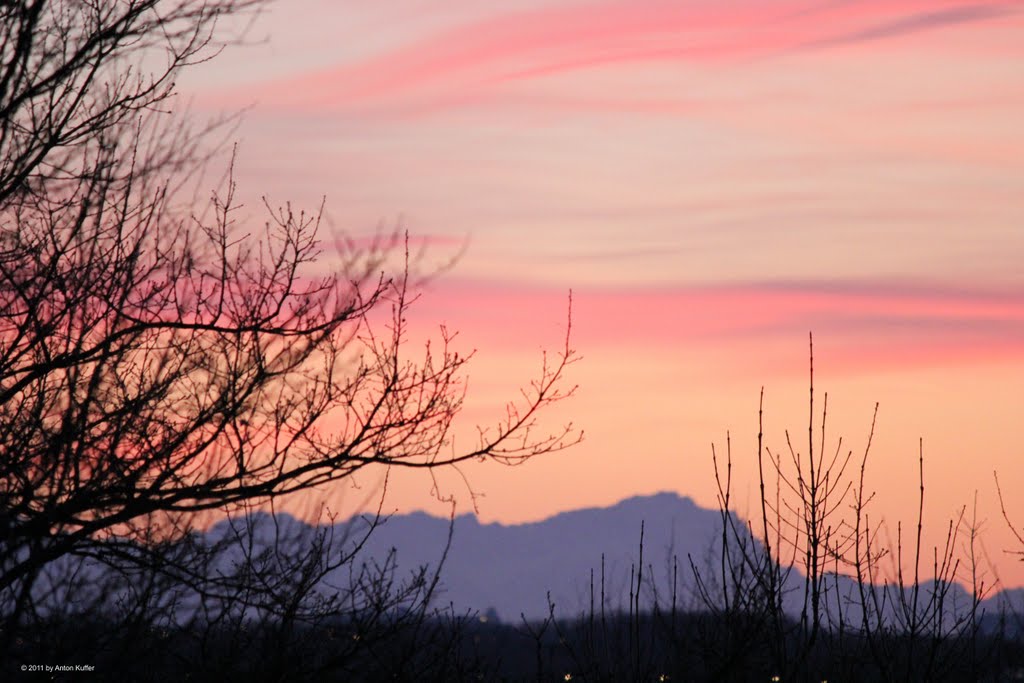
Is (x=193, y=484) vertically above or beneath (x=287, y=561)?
above

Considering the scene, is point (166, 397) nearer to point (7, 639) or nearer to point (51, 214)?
point (51, 214)

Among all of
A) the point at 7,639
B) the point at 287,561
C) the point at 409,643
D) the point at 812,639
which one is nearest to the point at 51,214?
the point at 287,561

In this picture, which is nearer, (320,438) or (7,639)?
(7,639)

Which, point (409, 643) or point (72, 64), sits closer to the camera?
point (72, 64)

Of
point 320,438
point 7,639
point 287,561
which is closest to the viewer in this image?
point 7,639

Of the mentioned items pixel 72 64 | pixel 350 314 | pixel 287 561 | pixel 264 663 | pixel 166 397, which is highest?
pixel 72 64

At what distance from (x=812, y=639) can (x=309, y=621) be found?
3916mm

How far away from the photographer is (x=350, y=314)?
1024cm

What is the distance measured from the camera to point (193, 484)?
882 centimetres

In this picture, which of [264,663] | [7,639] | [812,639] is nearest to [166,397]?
[264,663]

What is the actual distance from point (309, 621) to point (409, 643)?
1501mm

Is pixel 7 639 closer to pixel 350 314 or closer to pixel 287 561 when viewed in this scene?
pixel 287 561

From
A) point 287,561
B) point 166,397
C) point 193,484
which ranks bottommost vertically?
point 287,561

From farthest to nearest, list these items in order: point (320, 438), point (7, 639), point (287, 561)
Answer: point (320, 438) < point (287, 561) < point (7, 639)
